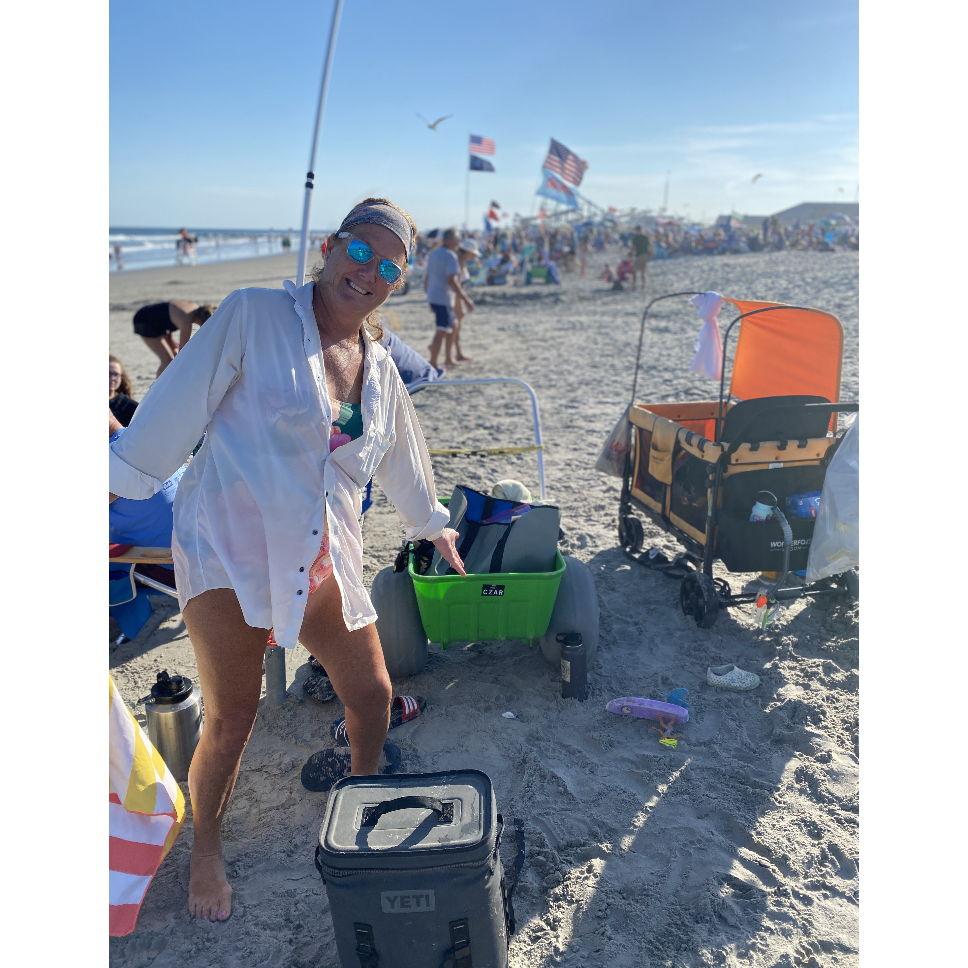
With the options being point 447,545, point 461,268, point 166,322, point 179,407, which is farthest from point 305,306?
point 461,268

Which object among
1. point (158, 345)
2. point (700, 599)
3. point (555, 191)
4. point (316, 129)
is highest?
point (555, 191)

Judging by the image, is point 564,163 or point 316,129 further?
point 564,163

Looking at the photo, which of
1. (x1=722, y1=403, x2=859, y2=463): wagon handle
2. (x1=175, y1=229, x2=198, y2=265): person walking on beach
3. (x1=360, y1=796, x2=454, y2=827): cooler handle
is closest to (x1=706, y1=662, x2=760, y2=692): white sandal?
(x1=722, y1=403, x2=859, y2=463): wagon handle

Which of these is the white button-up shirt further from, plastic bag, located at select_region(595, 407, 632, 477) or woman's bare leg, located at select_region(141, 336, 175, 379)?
woman's bare leg, located at select_region(141, 336, 175, 379)

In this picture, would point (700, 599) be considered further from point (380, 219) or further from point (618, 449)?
point (380, 219)

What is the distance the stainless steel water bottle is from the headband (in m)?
1.99

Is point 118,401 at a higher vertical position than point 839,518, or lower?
higher

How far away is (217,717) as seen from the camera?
2279 millimetres

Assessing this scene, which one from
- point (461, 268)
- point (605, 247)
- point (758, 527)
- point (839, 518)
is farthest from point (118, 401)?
point (605, 247)

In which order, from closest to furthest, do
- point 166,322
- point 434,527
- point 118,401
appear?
1. point 434,527
2. point 118,401
3. point 166,322

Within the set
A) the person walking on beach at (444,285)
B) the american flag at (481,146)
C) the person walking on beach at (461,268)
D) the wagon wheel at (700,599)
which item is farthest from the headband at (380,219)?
the american flag at (481,146)

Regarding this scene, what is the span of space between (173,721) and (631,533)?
305 centimetres

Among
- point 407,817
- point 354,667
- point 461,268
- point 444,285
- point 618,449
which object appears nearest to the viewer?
point 407,817

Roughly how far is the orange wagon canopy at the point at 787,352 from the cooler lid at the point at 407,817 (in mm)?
3274
